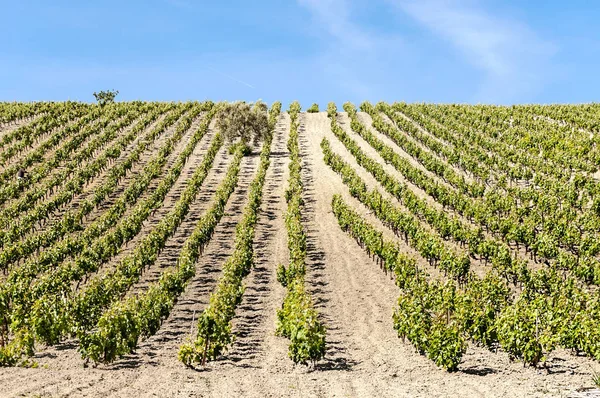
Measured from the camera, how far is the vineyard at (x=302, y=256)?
61.4 ft

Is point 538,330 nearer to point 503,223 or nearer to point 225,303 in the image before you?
point 225,303

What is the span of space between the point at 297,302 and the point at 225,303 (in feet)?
13.4

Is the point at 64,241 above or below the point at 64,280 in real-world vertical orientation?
above

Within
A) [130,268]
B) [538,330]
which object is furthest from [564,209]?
[130,268]

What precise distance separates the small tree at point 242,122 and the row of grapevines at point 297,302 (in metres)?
12.1

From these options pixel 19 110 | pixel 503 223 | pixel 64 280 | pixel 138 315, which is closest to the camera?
pixel 138 315

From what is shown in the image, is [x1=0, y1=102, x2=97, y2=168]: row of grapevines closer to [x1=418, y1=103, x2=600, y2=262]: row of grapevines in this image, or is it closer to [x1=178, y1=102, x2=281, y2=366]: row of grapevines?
[x1=178, y1=102, x2=281, y2=366]: row of grapevines

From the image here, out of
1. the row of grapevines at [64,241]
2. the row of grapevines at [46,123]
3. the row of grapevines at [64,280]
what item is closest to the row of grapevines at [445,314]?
the row of grapevines at [64,280]

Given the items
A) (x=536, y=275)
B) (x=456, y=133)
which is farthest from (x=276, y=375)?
(x=456, y=133)

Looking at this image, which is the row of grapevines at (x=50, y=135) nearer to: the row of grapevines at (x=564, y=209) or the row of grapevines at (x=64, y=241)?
the row of grapevines at (x=64, y=241)

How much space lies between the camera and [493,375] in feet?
58.0

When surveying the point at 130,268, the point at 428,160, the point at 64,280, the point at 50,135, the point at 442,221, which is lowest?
the point at 64,280

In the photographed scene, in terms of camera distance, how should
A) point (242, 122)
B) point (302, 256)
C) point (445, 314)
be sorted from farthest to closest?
point (242, 122) < point (302, 256) < point (445, 314)

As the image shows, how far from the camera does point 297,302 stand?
2270 centimetres
